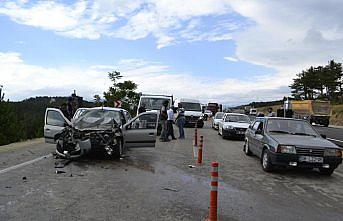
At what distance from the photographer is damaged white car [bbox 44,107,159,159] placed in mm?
11008

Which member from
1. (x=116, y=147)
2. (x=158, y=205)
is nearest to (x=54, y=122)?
(x=116, y=147)

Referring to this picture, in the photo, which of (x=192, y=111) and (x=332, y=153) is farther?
(x=192, y=111)

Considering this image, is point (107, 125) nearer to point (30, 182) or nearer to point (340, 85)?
point (30, 182)

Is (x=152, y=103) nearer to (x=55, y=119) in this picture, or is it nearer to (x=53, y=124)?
(x=55, y=119)

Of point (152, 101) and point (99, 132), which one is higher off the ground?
point (152, 101)

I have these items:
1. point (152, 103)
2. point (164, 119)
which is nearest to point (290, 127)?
point (164, 119)

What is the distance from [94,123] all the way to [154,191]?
16.3ft

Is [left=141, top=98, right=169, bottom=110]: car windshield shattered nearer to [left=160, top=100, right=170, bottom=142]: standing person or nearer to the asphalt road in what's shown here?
[left=160, top=100, right=170, bottom=142]: standing person

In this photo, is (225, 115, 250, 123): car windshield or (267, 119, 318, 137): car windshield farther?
(225, 115, 250, 123): car windshield

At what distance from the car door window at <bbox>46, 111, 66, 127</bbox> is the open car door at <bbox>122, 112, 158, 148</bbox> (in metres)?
1.98

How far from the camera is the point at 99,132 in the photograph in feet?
36.4

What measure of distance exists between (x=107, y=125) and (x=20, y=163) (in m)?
2.70

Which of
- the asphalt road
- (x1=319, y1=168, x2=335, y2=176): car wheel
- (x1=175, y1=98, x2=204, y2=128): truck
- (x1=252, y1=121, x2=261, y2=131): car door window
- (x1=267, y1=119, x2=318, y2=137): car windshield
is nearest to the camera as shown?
the asphalt road

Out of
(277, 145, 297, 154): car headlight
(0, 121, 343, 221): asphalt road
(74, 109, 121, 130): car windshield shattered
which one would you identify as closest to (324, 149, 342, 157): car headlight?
(0, 121, 343, 221): asphalt road
